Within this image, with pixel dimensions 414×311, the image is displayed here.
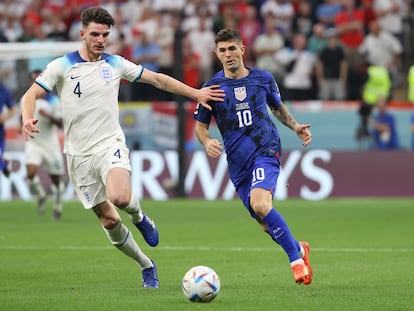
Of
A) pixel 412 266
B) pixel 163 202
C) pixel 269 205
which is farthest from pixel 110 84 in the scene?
pixel 163 202

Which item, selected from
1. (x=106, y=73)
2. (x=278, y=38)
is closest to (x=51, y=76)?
(x=106, y=73)

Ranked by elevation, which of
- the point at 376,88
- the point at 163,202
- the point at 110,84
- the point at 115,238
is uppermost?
the point at 110,84

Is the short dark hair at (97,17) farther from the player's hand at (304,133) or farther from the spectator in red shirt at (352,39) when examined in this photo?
the spectator in red shirt at (352,39)

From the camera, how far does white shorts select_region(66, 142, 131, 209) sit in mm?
10258

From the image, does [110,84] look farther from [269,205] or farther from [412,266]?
[412,266]

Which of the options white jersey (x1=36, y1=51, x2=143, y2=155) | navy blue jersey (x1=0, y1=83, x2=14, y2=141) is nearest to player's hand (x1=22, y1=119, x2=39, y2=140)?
white jersey (x1=36, y1=51, x2=143, y2=155)

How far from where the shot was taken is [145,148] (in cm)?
2444

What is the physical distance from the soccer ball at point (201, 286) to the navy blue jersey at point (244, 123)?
5.83 feet

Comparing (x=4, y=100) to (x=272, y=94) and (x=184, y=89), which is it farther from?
(x=184, y=89)

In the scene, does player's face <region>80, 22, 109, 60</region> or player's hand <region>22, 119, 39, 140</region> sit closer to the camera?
player's hand <region>22, 119, 39, 140</region>

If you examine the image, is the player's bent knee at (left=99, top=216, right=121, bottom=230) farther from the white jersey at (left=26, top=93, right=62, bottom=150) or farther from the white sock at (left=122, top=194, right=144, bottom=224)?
the white jersey at (left=26, top=93, right=62, bottom=150)

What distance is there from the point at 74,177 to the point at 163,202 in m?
12.8

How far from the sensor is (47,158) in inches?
790

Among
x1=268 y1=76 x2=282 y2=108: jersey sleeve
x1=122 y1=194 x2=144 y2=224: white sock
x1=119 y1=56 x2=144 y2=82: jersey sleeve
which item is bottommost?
x1=122 y1=194 x2=144 y2=224: white sock
